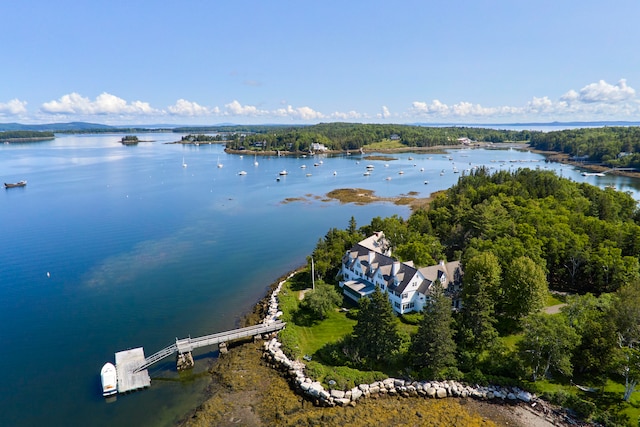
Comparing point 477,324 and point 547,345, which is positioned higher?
point 547,345

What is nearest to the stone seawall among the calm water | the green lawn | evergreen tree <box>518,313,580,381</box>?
evergreen tree <box>518,313,580,381</box>

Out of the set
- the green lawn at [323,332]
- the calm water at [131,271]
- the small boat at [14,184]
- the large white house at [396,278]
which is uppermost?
the large white house at [396,278]

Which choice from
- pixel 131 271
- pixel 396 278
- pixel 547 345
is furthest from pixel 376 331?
pixel 131 271

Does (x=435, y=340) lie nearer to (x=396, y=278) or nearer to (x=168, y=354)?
(x=396, y=278)

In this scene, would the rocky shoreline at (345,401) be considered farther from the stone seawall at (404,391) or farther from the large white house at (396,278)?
the large white house at (396,278)

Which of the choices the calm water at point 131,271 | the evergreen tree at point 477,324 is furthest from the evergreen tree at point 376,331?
the calm water at point 131,271

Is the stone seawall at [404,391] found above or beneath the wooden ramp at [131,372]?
above
